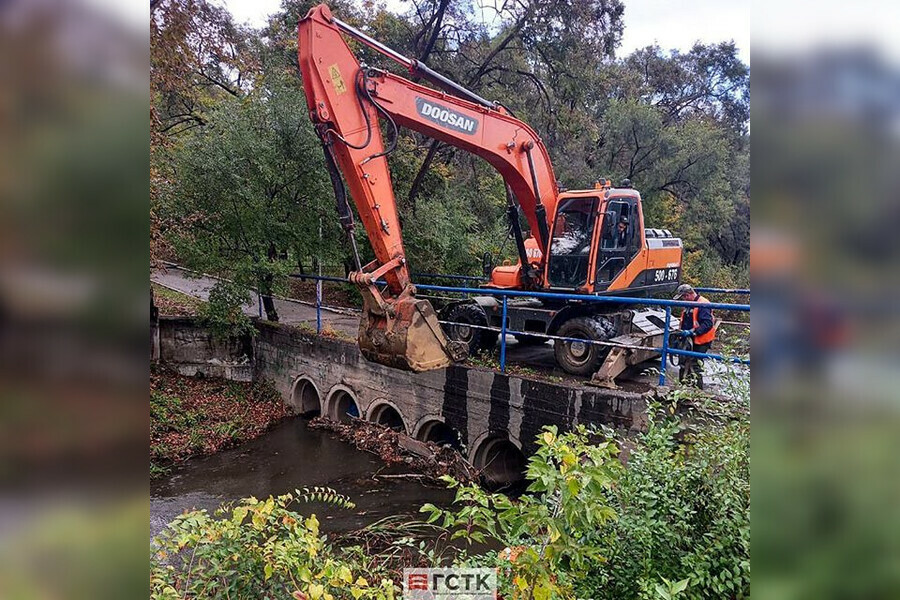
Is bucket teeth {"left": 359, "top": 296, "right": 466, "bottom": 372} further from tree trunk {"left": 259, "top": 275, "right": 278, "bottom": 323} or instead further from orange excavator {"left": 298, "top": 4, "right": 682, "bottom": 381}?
tree trunk {"left": 259, "top": 275, "right": 278, "bottom": 323}

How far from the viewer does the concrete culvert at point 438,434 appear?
7.63 meters

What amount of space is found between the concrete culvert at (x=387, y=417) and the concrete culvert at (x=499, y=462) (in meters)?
1.76

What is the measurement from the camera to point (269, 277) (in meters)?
10.4

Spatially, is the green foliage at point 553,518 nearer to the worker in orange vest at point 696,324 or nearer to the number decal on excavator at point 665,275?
the worker in orange vest at point 696,324

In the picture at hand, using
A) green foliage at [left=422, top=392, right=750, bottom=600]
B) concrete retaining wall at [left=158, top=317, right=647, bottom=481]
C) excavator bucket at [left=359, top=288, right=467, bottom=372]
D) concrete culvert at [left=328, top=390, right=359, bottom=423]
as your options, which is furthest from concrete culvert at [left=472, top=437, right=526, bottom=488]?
green foliage at [left=422, top=392, right=750, bottom=600]

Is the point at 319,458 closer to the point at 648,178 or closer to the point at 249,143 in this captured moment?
the point at 249,143

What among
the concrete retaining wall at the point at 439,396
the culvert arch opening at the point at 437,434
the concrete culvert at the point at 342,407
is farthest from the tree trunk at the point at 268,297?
the culvert arch opening at the point at 437,434

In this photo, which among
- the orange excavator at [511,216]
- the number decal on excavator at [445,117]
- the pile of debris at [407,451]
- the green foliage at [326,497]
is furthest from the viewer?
the pile of debris at [407,451]

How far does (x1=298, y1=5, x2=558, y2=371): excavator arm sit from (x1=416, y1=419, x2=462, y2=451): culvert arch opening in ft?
5.09

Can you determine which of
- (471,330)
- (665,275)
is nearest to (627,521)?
(471,330)

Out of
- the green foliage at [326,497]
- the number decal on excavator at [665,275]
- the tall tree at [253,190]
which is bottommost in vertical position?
the green foliage at [326,497]

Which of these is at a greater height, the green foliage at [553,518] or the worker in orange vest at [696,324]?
the worker in orange vest at [696,324]

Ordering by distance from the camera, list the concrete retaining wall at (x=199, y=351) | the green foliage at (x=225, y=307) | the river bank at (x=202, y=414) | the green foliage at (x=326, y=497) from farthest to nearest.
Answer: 1. the concrete retaining wall at (x=199, y=351)
2. the green foliage at (x=225, y=307)
3. the river bank at (x=202, y=414)
4. the green foliage at (x=326, y=497)
